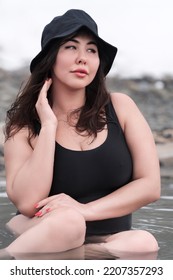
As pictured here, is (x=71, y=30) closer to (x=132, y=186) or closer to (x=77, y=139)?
(x=77, y=139)

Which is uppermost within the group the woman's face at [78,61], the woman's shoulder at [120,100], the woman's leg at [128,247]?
the woman's face at [78,61]

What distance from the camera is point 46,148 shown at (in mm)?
3721

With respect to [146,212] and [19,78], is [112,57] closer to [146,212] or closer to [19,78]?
[146,212]

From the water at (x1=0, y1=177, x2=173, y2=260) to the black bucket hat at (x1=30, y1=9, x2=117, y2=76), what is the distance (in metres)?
1.06

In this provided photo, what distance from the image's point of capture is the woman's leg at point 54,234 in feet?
11.4

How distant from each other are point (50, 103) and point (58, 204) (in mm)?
724

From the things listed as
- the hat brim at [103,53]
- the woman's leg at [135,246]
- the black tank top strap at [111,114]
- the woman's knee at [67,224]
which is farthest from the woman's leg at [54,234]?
the hat brim at [103,53]

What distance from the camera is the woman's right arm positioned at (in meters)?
3.72

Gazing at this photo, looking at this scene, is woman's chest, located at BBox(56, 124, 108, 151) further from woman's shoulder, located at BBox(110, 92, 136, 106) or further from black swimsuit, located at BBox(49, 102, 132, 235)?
woman's shoulder, located at BBox(110, 92, 136, 106)

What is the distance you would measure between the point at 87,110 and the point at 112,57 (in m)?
0.33

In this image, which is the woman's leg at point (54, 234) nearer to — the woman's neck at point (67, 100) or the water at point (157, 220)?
the water at point (157, 220)

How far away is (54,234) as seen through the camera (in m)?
3.49

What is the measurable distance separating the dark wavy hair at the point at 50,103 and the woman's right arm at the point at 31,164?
0.10 m
